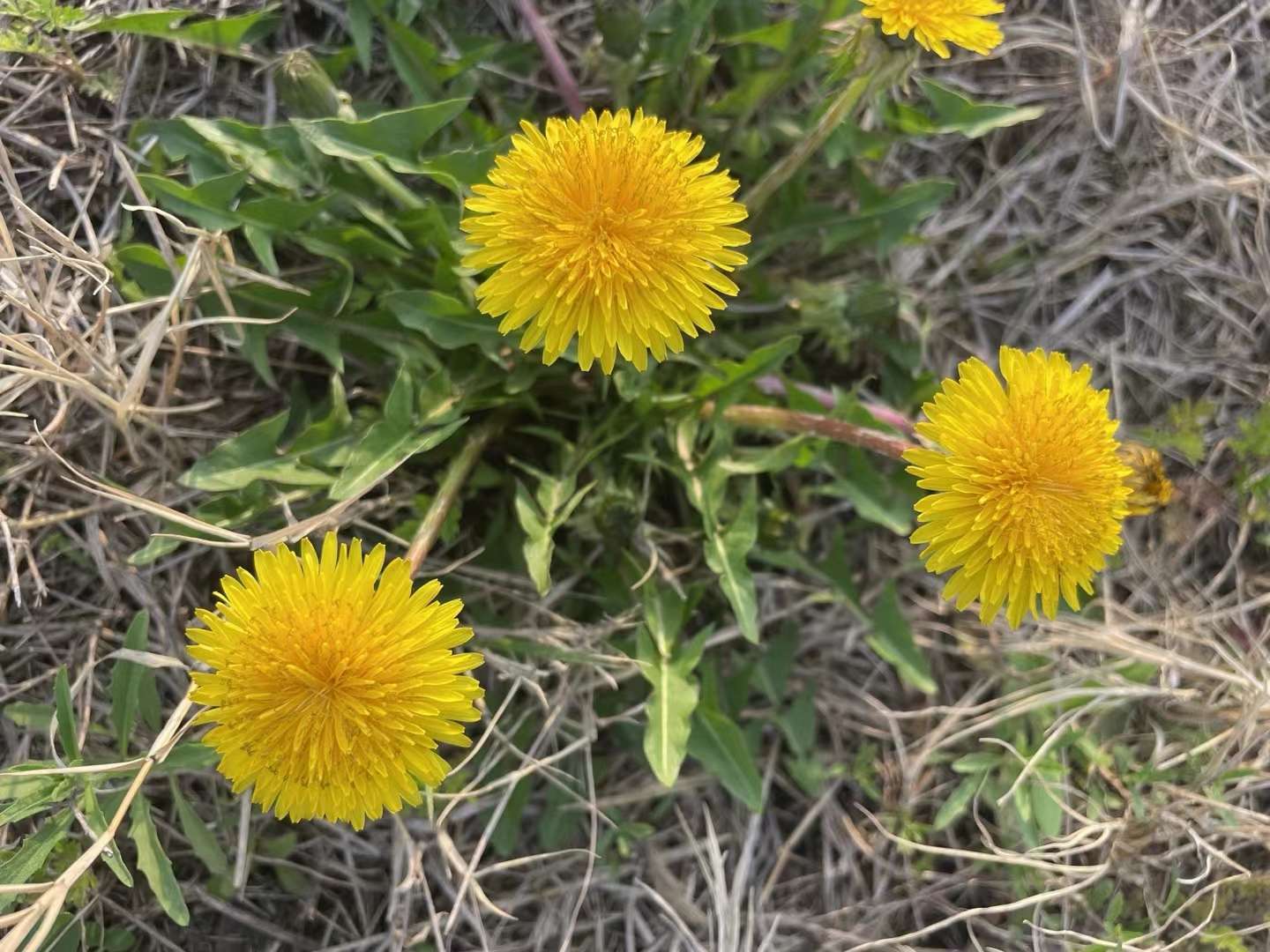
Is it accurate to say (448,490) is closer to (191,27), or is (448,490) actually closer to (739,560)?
(739,560)

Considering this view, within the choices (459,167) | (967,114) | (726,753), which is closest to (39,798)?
(726,753)

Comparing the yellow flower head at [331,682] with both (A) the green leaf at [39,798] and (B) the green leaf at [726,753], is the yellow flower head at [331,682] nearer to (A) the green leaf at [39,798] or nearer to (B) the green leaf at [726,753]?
(A) the green leaf at [39,798]

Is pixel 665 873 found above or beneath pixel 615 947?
above

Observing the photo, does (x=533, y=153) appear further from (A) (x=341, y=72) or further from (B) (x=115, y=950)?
(B) (x=115, y=950)

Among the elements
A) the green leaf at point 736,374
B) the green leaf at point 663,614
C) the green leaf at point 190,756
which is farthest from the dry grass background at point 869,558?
the green leaf at point 736,374

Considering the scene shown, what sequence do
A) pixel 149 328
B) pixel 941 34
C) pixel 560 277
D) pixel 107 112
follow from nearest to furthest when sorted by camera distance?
pixel 560 277
pixel 941 34
pixel 149 328
pixel 107 112

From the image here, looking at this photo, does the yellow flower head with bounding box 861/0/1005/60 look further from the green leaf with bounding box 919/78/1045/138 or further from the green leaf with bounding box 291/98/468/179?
the green leaf with bounding box 291/98/468/179

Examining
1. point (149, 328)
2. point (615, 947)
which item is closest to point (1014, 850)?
point (615, 947)
